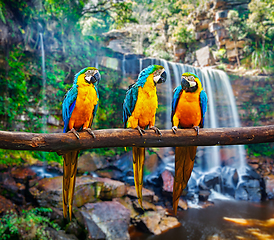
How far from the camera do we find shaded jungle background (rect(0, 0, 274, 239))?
6.07 metres

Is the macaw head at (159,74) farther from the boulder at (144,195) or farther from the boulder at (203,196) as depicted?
the boulder at (203,196)

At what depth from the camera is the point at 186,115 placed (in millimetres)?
2061

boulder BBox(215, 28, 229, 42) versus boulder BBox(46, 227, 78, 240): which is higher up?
boulder BBox(215, 28, 229, 42)

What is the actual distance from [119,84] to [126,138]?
7341 mm

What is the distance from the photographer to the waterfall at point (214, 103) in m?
8.95

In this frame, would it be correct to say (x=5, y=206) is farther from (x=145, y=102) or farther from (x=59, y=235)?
(x=145, y=102)

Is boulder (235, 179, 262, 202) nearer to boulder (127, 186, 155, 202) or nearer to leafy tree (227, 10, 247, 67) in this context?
boulder (127, 186, 155, 202)

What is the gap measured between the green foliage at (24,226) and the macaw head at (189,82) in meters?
3.30

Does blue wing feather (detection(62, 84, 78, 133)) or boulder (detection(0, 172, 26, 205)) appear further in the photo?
boulder (detection(0, 172, 26, 205))

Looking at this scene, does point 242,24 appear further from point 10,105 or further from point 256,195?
point 10,105

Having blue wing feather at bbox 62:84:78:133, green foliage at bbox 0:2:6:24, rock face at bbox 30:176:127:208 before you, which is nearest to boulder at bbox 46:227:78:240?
rock face at bbox 30:176:127:208

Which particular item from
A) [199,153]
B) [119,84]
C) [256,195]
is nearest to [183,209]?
[256,195]

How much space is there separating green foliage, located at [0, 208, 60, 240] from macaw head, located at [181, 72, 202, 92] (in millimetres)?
3299

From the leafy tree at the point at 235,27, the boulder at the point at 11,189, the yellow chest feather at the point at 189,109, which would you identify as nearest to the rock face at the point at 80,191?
the boulder at the point at 11,189
